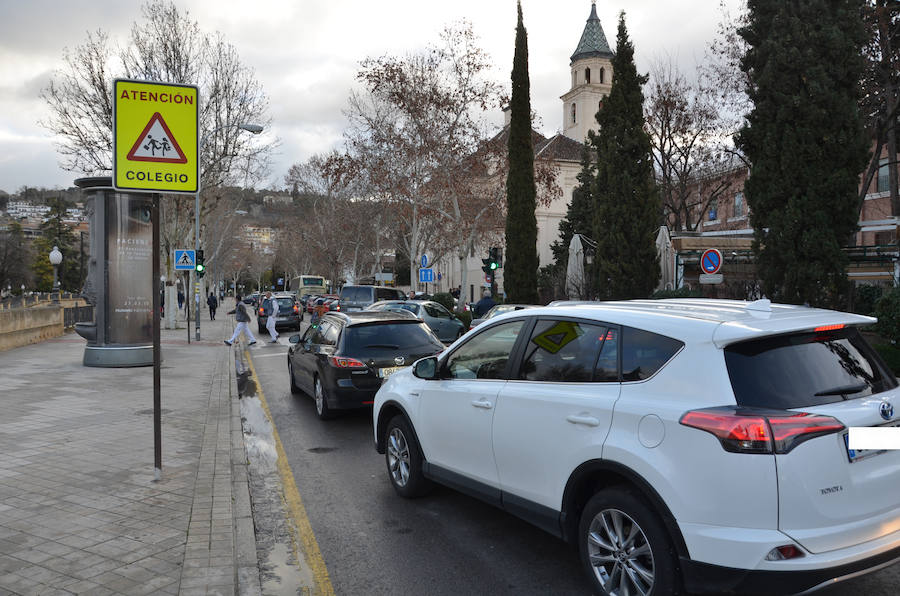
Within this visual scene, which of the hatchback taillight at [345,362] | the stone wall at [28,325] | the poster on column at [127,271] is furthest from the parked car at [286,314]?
the hatchback taillight at [345,362]

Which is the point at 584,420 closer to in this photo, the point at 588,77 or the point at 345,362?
the point at 345,362

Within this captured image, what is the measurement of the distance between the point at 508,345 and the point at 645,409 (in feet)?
4.75

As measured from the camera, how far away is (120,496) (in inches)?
214

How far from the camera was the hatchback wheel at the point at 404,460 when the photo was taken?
17.8ft

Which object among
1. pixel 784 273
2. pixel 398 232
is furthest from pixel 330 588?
pixel 398 232

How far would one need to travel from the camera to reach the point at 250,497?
5.78 m

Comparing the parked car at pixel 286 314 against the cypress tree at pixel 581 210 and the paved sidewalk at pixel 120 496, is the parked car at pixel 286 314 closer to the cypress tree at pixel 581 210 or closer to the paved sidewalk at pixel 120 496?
the paved sidewalk at pixel 120 496

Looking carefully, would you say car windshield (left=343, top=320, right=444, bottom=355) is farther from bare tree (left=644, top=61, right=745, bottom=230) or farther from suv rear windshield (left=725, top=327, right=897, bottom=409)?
bare tree (left=644, top=61, right=745, bottom=230)

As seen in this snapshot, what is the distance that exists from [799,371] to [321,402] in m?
7.17

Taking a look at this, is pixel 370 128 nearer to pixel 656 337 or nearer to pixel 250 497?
pixel 250 497

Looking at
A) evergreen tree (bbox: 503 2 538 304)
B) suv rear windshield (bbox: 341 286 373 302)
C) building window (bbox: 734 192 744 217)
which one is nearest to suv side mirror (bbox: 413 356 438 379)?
evergreen tree (bbox: 503 2 538 304)

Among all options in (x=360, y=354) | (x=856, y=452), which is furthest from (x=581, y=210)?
(x=856, y=452)

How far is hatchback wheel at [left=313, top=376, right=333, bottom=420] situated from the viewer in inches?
356

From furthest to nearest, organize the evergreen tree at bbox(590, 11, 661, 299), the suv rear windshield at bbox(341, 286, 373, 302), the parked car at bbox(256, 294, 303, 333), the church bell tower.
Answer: the church bell tower
the suv rear windshield at bbox(341, 286, 373, 302)
the parked car at bbox(256, 294, 303, 333)
the evergreen tree at bbox(590, 11, 661, 299)
